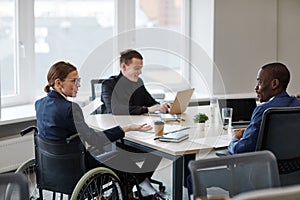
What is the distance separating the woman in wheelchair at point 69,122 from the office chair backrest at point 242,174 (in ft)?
4.12

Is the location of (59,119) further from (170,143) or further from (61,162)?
(170,143)

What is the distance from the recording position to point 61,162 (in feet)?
9.36

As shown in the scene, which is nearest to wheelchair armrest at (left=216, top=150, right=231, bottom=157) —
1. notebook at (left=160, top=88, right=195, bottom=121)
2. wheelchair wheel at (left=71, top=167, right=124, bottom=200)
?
wheelchair wheel at (left=71, top=167, right=124, bottom=200)

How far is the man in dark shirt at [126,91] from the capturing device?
3926 millimetres

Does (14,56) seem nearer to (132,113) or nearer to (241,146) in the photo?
(132,113)

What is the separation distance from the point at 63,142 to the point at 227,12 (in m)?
3.36

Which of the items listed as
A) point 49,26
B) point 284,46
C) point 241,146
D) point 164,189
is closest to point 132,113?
point 164,189

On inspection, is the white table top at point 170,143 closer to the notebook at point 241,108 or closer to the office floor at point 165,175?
the notebook at point 241,108

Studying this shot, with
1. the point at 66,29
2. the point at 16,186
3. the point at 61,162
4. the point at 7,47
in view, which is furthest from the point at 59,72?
the point at 66,29

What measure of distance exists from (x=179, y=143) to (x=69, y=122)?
68 cm

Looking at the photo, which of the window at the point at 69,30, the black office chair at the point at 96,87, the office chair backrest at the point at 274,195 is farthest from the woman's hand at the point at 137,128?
the window at the point at 69,30

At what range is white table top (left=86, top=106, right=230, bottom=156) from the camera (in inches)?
112

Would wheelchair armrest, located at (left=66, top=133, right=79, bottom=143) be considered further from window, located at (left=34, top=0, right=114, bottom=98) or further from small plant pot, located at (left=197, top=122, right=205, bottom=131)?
window, located at (left=34, top=0, right=114, bottom=98)

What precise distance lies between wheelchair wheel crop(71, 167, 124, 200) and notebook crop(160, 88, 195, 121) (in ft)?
2.62
